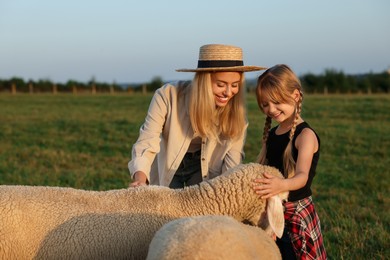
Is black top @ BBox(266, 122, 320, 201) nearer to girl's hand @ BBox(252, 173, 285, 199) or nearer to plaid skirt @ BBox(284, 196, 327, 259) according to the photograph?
plaid skirt @ BBox(284, 196, 327, 259)

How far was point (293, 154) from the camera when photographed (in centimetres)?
426

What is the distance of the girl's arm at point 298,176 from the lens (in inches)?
143

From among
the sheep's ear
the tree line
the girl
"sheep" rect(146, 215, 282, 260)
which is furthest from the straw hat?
the tree line

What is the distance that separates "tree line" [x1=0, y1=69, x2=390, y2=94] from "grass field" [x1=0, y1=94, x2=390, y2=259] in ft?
97.1

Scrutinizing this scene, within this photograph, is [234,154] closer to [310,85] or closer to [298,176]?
[298,176]

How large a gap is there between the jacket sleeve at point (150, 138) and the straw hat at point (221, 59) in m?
0.44

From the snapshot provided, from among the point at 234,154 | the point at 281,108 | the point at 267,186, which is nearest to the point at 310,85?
the point at 234,154

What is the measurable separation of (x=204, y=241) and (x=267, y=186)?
1.15 m

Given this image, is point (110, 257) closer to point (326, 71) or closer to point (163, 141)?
point (163, 141)

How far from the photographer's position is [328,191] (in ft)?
26.7

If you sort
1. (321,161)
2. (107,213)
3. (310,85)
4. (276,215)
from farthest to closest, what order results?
1. (310,85)
2. (321,161)
3. (276,215)
4. (107,213)

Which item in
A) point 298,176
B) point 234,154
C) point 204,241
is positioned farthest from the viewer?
point 234,154

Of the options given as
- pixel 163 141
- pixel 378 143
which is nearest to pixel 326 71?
pixel 378 143

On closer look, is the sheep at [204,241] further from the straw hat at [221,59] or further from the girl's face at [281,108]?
the straw hat at [221,59]
